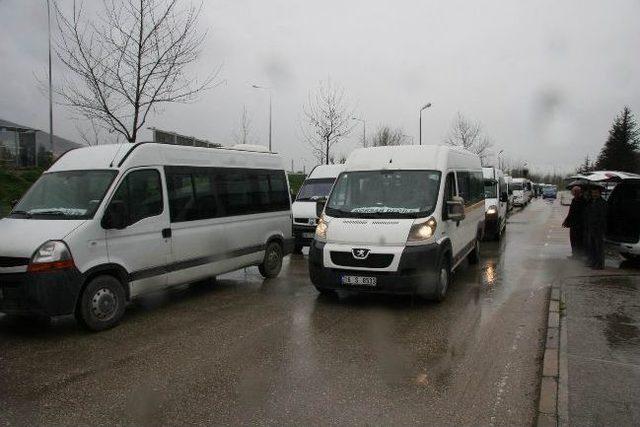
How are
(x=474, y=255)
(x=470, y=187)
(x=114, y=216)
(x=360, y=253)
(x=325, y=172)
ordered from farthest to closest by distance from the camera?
(x=325, y=172)
(x=474, y=255)
(x=470, y=187)
(x=360, y=253)
(x=114, y=216)

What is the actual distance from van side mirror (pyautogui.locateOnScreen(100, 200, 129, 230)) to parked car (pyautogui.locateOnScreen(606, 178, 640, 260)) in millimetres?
9946

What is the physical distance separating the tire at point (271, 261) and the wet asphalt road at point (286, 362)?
1.29 meters

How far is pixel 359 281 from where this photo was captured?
7477mm

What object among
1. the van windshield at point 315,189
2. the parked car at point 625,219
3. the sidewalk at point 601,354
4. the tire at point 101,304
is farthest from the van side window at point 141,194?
the parked car at point 625,219

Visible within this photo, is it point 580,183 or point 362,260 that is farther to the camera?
point 580,183

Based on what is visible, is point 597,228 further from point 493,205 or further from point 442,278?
point 493,205

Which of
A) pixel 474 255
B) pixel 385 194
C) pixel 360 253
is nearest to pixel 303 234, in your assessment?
pixel 474 255

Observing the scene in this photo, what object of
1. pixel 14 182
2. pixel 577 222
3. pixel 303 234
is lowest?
pixel 303 234

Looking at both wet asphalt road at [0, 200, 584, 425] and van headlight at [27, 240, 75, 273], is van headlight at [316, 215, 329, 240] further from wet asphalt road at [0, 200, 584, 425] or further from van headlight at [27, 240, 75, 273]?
van headlight at [27, 240, 75, 273]

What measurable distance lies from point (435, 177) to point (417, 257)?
1521mm

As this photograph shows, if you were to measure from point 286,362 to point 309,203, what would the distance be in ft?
27.2

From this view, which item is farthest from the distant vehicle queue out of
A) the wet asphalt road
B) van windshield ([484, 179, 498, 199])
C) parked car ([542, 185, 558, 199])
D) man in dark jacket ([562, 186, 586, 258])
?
parked car ([542, 185, 558, 199])

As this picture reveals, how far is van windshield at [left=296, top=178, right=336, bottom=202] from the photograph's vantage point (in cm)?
1445

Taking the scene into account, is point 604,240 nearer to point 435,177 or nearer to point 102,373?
point 435,177
